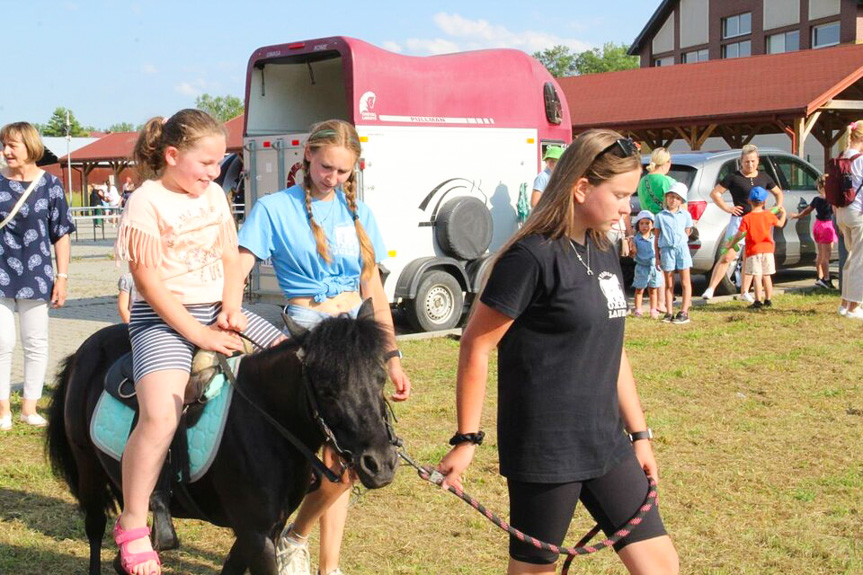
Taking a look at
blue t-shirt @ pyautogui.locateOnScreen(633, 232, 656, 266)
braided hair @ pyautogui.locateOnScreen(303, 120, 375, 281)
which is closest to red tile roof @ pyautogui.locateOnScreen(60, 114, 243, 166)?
blue t-shirt @ pyautogui.locateOnScreen(633, 232, 656, 266)

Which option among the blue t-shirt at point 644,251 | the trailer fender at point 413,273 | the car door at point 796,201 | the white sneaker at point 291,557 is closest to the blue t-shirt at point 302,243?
the white sneaker at point 291,557

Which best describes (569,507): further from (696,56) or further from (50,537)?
(696,56)

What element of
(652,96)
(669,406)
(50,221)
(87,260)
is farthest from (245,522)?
(652,96)

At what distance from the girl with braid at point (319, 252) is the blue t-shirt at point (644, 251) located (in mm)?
7204

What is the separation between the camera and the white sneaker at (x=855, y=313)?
1093cm

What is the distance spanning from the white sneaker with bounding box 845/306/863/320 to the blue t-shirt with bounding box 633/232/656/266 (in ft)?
7.83

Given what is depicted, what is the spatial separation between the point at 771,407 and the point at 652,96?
72.2ft

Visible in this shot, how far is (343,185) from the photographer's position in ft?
14.0

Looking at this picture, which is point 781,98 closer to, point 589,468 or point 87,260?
point 87,260

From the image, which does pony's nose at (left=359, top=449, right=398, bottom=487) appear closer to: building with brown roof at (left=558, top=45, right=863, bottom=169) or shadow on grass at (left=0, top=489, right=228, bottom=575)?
shadow on grass at (left=0, top=489, right=228, bottom=575)

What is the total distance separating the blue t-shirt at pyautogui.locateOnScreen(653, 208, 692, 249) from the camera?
10594mm

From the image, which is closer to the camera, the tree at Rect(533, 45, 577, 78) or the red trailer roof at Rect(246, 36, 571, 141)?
the red trailer roof at Rect(246, 36, 571, 141)

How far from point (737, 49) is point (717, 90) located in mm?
17863

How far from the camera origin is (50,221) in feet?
22.0
